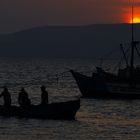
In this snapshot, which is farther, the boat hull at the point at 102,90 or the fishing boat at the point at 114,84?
the boat hull at the point at 102,90

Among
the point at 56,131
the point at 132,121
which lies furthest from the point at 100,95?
the point at 56,131

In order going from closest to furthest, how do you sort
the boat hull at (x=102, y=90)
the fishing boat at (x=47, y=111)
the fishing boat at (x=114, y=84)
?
1. the fishing boat at (x=47, y=111)
2. the fishing boat at (x=114, y=84)
3. the boat hull at (x=102, y=90)

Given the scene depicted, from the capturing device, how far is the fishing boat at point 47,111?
38.7 m

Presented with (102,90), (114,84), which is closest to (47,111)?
(114,84)

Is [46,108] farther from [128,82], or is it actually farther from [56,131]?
[128,82]

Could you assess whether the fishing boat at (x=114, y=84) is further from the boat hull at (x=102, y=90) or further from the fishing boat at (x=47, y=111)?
the fishing boat at (x=47, y=111)

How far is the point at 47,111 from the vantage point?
39.0 metres

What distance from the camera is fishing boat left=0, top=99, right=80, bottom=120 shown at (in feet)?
127

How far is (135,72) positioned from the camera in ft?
195

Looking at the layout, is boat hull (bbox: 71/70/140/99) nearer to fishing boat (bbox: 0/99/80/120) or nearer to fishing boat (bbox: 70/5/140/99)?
fishing boat (bbox: 70/5/140/99)

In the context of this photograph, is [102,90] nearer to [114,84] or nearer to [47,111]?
[114,84]

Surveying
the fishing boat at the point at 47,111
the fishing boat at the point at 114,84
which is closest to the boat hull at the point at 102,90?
the fishing boat at the point at 114,84

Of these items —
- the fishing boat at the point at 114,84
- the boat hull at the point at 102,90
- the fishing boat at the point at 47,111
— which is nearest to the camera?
the fishing boat at the point at 47,111

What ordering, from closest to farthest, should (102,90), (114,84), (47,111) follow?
(47,111), (114,84), (102,90)
